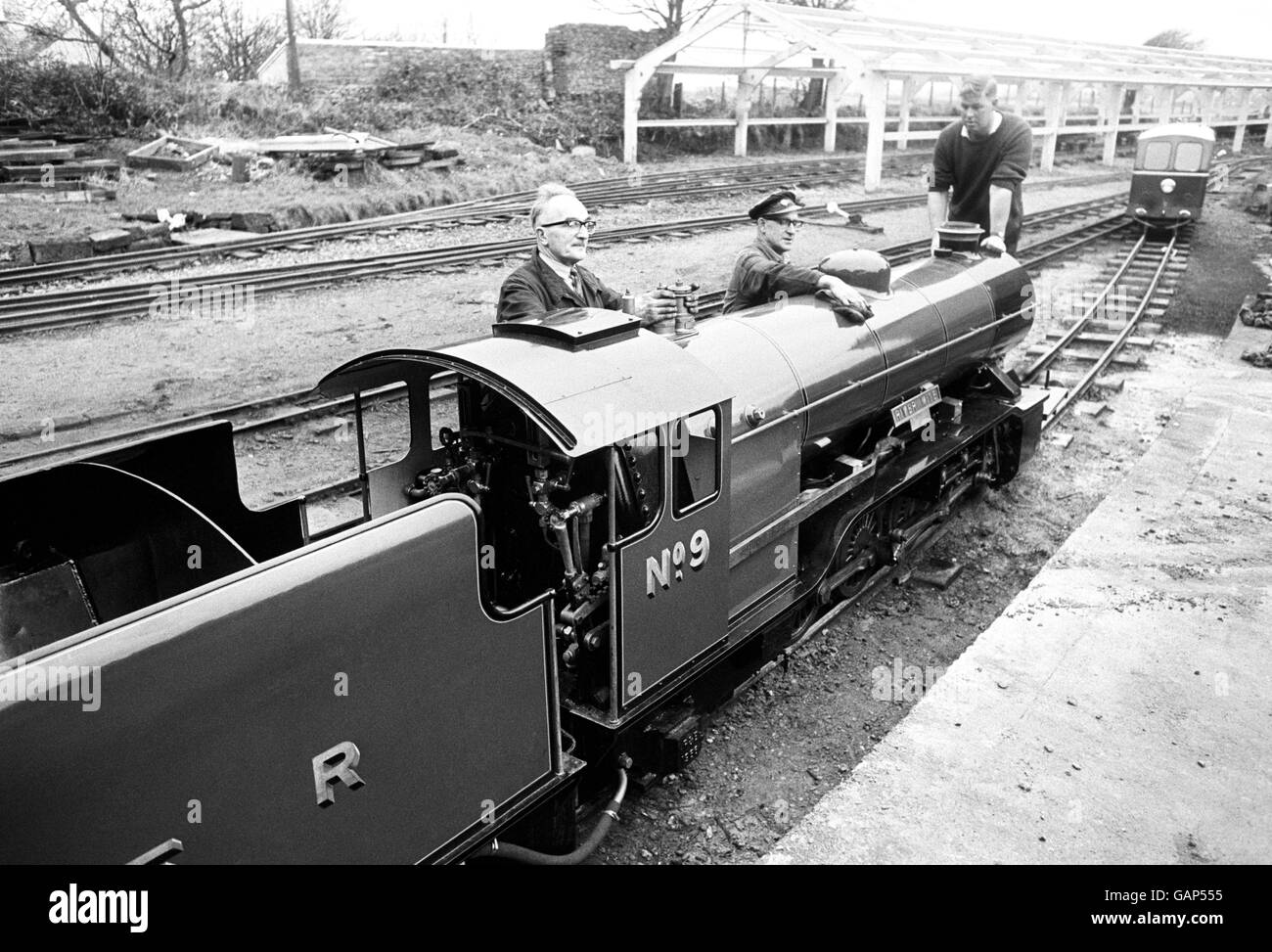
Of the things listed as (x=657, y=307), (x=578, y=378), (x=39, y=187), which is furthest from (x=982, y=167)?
(x=39, y=187)

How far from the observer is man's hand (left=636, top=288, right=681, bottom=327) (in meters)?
5.26

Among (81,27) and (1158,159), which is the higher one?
(81,27)

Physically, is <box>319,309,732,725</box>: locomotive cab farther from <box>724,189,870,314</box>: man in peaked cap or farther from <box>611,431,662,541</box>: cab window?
<box>724,189,870,314</box>: man in peaked cap

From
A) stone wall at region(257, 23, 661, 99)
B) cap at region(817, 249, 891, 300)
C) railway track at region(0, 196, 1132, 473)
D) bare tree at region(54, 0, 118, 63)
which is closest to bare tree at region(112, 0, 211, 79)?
bare tree at region(54, 0, 118, 63)

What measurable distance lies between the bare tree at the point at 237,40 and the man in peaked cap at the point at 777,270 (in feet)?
126

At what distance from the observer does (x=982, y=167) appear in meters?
8.87

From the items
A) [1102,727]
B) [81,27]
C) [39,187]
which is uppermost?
[81,27]

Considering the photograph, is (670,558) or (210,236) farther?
(210,236)

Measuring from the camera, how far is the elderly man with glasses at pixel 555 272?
4961 millimetres

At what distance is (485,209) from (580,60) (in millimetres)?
16080

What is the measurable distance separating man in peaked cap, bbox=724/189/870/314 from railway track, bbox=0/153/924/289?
474 inches

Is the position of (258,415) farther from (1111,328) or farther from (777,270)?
(1111,328)
